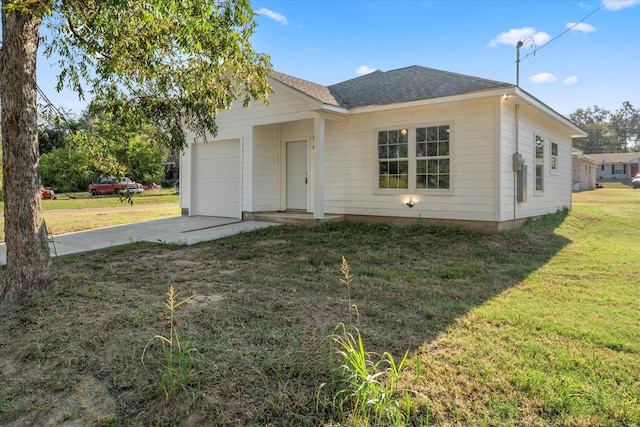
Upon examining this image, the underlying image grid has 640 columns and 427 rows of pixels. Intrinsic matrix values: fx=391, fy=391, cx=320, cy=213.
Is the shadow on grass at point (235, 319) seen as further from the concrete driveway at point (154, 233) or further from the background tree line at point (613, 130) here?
the background tree line at point (613, 130)

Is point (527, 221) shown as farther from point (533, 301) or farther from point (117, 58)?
point (117, 58)

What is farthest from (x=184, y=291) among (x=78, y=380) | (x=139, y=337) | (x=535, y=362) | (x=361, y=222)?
(x=361, y=222)

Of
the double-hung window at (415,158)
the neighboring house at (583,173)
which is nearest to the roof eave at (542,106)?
the double-hung window at (415,158)

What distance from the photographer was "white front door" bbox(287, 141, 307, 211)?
10.9m

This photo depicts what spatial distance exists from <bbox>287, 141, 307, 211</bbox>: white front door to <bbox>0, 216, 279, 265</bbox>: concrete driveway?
1.47 meters

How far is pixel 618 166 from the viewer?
1656 inches

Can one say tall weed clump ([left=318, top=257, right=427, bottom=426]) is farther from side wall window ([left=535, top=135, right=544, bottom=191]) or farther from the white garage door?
side wall window ([left=535, top=135, right=544, bottom=191])

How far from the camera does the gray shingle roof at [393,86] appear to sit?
336 inches

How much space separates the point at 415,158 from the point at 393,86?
99.9 inches

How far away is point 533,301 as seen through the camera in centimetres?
410

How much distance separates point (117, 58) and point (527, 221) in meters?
9.11

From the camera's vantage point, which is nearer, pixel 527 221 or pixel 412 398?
pixel 412 398

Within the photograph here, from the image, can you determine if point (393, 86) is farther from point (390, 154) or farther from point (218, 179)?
point (218, 179)

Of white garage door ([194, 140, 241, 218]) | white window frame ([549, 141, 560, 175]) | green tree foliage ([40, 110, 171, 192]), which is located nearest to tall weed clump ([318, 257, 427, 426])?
green tree foliage ([40, 110, 171, 192])
